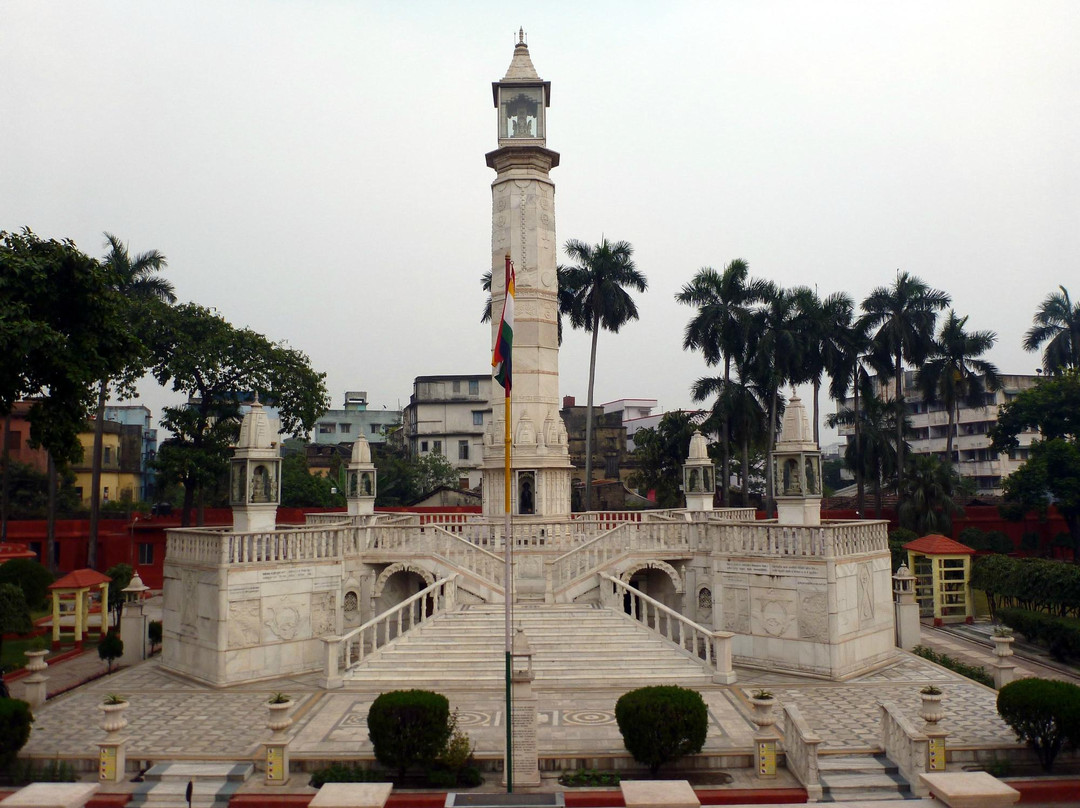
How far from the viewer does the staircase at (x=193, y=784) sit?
13.2 m

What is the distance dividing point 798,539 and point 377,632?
450 inches

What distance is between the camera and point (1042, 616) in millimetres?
25422

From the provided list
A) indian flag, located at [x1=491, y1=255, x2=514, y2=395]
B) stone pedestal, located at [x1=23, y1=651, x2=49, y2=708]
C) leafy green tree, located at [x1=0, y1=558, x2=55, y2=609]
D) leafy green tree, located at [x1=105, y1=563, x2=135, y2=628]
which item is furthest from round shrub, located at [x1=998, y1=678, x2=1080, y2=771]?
leafy green tree, located at [x1=0, y1=558, x2=55, y2=609]

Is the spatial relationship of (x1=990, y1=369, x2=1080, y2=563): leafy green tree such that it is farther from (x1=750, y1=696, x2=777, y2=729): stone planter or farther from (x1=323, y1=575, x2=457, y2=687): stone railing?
(x1=750, y1=696, x2=777, y2=729): stone planter

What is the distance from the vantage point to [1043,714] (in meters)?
13.9

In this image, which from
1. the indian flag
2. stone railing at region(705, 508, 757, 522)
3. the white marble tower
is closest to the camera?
the indian flag

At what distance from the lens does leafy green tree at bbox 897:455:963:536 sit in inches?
1763

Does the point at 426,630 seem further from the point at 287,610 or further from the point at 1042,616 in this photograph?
the point at 1042,616

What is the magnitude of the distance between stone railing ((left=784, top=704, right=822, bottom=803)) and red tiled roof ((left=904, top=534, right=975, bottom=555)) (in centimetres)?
1943

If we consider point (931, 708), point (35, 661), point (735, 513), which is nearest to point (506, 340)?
point (931, 708)

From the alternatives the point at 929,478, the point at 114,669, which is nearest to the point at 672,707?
the point at 114,669

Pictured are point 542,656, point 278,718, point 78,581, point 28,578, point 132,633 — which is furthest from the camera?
point 28,578

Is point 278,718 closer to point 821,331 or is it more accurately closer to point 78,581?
point 78,581

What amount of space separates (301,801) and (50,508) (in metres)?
36.4
